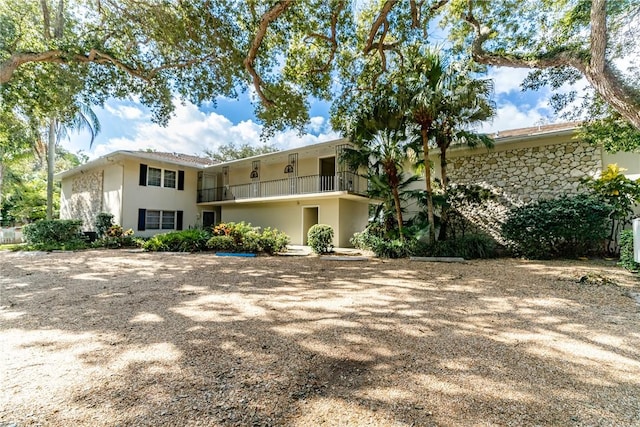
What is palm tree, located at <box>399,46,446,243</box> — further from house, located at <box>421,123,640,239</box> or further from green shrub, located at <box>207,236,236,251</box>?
green shrub, located at <box>207,236,236,251</box>

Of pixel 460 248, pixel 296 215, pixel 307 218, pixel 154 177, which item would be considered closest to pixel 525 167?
pixel 460 248

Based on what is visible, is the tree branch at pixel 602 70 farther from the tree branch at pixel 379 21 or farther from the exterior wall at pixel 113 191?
the exterior wall at pixel 113 191

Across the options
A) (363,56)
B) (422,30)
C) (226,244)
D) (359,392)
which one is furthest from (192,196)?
(359,392)

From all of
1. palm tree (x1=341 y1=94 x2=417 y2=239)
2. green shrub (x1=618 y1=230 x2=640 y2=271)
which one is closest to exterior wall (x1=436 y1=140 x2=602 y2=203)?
palm tree (x1=341 y1=94 x2=417 y2=239)

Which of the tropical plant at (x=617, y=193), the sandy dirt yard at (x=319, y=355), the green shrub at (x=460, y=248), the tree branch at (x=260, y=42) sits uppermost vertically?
the tree branch at (x=260, y=42)

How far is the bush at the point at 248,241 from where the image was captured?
10336 mm

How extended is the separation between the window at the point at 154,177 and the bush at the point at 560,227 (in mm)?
16537

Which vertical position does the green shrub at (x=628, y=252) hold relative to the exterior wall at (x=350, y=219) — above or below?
below

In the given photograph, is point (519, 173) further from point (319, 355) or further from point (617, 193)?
point (319, 355)

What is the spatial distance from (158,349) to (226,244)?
8625mm

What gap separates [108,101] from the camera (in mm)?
9352

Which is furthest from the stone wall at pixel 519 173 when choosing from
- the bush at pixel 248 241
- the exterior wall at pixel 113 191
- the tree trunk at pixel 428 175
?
the exterior wall at pixel 113 191

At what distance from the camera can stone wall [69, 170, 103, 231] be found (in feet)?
51.3

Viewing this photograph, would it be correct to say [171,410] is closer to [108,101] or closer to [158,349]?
[158,349]
